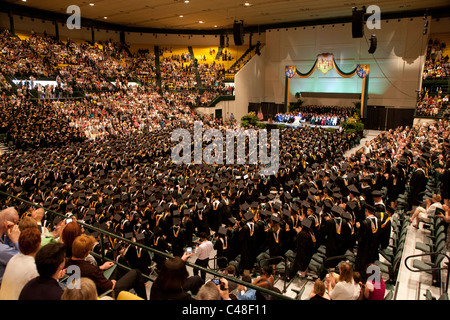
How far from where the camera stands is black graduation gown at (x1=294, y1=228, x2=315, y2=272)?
18.8ft

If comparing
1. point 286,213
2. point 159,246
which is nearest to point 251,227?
point 286,213

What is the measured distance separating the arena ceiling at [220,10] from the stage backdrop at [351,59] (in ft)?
3.28

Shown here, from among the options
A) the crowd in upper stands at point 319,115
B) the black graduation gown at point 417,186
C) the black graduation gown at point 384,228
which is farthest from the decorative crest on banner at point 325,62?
the black graduation gown at point 384,228

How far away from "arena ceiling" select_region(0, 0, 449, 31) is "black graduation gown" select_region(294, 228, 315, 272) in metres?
18.8

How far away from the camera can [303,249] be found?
18.9 feet

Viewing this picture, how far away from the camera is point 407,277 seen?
16.1ft

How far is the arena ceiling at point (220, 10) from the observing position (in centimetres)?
2078

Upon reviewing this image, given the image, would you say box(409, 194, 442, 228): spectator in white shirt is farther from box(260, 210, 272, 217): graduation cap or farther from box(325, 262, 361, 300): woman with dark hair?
box(325, 262, 361, 300): woman with dark hair

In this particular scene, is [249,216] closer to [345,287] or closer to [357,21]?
[345,287]

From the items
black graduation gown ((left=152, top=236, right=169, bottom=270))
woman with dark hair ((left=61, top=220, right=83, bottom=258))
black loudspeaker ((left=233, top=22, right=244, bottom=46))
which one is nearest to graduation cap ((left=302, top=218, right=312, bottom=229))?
black graduation gown ((left=152, top=236, right=169, bottom=270))

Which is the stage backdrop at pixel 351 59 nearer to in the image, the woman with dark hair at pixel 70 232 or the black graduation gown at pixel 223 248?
the black graduation gown at pixel 223 248
